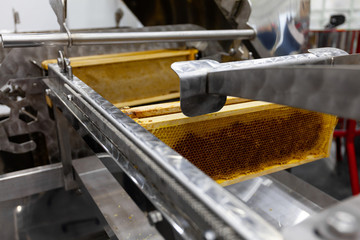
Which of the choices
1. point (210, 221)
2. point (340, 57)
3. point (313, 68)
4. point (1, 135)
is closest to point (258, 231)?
point (210, 221)

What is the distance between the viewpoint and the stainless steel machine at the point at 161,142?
0.38m

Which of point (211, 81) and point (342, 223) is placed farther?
point (211, 81)

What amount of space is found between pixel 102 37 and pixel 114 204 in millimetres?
660

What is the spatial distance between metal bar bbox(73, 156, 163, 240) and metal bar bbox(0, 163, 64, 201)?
12cm

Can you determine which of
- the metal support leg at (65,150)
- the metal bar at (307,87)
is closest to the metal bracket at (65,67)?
the metal support leg at (65,150)

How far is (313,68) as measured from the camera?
0.39 meters

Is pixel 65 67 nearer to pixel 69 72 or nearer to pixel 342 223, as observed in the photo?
pixel 69 72

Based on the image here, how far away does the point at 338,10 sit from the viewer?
5.27 m

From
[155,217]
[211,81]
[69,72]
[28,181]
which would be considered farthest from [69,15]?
[155,217]

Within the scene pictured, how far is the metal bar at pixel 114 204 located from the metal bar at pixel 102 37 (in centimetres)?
60

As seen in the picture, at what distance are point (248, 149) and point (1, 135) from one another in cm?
118

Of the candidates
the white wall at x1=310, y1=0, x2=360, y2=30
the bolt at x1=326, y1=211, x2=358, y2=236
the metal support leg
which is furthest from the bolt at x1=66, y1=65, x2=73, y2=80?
the white wall at x1=310, y1=0, x2=360, y2=30

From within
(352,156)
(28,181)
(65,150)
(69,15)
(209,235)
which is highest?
(69,15)

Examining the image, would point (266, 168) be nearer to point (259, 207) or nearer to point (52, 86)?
point (259, 207)
